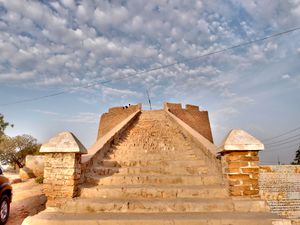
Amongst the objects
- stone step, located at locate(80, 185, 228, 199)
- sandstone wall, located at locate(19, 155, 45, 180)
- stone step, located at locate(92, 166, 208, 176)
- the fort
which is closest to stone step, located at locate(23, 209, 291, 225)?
the fort

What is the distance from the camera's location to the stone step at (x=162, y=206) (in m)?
3.77

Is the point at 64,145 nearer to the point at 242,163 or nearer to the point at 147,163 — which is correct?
the point at 147,163

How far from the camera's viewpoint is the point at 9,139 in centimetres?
2472

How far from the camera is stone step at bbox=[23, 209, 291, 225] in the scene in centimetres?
335

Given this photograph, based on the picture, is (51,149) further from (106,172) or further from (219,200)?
(219,200)

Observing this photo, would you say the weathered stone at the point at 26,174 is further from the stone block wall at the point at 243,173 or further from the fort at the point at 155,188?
the stone block wall at the point at 243,173

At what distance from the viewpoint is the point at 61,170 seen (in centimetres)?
421

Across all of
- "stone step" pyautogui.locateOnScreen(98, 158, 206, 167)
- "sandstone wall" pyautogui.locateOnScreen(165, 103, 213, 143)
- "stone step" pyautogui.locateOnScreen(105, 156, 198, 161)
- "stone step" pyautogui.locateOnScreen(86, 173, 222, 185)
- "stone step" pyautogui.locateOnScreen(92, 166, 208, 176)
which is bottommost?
"stone step" pyautogui.locateOnScreen(86, 173, 222, 185)

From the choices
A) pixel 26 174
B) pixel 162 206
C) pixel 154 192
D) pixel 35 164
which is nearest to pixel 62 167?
pixel 154 192

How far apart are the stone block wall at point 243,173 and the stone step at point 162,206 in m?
0.22

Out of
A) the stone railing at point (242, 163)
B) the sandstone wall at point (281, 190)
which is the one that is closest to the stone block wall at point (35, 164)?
the stone railing at point (242, 163)

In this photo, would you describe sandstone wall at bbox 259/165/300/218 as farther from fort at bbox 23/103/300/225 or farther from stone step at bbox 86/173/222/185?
stone step at bbox 86/173/222/185

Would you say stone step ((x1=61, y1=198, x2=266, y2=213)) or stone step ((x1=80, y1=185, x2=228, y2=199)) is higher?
stone step ((x1=80, y1=185, x2=228, y2=199))

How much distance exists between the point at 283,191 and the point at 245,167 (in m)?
3.29
